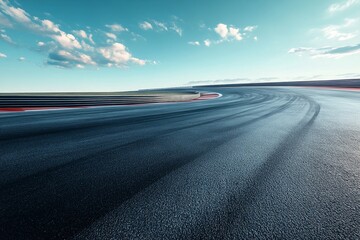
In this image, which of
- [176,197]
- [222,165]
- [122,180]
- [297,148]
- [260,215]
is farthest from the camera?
[297,148]

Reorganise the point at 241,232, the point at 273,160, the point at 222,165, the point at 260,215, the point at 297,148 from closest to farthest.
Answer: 1. the point at 241,232
2. the point at 260,215
3. the point at 222,165
4. the point at 273,160
5. the point at 297,148

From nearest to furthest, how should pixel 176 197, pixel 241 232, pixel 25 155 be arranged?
pixel 241 232 → pixel 176 197 → pixel 25 155

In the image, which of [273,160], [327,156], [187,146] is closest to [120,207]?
[187,146]

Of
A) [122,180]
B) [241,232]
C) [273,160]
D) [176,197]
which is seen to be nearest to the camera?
[241,232]

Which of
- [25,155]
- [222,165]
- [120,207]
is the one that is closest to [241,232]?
[120,207]

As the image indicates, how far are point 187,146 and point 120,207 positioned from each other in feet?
7.31

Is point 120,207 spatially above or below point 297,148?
above

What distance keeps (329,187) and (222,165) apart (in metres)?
1.31

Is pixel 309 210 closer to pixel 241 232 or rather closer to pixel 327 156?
pixel 241 232

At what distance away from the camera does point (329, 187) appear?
2.15 metres

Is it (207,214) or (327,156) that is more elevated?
(207,214)

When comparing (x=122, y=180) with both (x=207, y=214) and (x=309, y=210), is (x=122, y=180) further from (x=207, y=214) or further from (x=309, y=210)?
(x=309, y=210)

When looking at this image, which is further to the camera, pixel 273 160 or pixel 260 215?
pixel 273 160

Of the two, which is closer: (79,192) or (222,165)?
(79,192)
